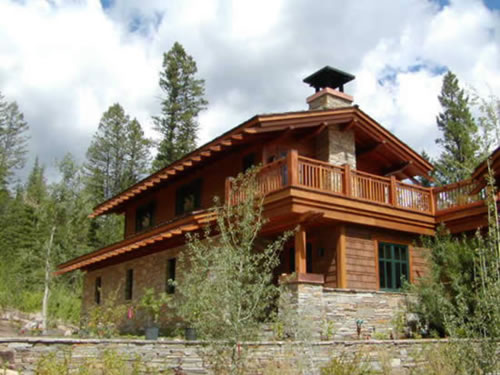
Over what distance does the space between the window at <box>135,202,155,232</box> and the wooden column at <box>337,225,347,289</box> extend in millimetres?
10072

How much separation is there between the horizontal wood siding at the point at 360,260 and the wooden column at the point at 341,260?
0.75 feet

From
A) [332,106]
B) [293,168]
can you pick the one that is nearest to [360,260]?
[293,168]

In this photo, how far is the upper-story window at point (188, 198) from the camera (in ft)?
64.8

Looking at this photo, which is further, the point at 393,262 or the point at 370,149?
the point at 370,149

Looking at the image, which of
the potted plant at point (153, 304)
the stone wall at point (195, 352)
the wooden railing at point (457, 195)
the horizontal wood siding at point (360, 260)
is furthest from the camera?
the wooden railing at point (457, 195)

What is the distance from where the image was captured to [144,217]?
23.6 meters

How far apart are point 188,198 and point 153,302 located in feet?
14.8

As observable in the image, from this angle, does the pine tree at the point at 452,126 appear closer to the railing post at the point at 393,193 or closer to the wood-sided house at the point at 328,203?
the wood-sided house at the point at 328,203

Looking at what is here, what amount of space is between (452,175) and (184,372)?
97.4 ft

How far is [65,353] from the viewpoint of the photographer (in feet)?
29.6

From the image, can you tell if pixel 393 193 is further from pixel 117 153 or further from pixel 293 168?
pixel 117 153

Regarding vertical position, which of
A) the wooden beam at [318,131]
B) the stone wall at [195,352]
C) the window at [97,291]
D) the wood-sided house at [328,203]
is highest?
the wooden beam at [318,131]

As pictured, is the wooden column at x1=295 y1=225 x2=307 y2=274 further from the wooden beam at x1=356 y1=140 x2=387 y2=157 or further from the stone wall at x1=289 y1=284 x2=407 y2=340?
the wooden beam at x1=356 y1=140 x2=387 y2=157

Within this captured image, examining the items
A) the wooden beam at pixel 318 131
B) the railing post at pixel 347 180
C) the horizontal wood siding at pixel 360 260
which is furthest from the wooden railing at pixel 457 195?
the wooden beam at pixel 318 131
